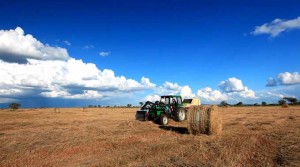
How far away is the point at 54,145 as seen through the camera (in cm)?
1169

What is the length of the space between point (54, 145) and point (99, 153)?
7.46ft

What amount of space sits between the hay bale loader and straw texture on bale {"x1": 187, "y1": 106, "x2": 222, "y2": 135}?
205 inches

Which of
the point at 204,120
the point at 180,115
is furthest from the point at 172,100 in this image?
the point at 204,120

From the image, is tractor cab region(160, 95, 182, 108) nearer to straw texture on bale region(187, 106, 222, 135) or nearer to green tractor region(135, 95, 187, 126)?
green tractor region(135, 95, 187, 126)

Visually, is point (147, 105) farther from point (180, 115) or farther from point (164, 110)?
point (180, 115)

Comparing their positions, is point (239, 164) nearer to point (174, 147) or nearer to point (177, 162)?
point (177, 162)

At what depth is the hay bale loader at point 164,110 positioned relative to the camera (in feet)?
68.3

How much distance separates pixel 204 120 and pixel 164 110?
6501 mm

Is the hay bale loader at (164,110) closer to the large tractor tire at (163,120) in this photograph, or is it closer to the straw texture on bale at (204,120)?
the large tractor tire at (163,120)

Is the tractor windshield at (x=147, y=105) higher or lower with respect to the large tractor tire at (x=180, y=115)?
higher

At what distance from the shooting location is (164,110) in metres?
21.0

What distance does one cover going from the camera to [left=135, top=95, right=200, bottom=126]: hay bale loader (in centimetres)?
2081

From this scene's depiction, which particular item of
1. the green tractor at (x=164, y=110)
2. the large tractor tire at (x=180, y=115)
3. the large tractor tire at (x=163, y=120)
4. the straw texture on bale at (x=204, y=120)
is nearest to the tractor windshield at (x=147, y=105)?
the green tractor at (x=164, y=110)

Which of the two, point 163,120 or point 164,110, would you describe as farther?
point 164,110
